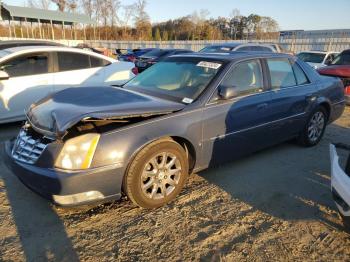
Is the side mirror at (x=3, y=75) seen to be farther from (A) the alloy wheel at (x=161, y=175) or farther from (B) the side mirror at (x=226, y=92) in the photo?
(B) the side mirror at (x=226, y=92)

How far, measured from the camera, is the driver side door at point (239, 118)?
11.8 feet

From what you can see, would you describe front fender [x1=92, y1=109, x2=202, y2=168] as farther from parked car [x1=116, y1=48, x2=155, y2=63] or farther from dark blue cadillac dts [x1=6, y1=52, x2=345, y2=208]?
parked car [x1=116, y1=48, x2=155, y2=63]

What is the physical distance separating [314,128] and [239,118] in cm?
205

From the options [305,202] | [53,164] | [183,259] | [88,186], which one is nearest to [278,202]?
[305,202]

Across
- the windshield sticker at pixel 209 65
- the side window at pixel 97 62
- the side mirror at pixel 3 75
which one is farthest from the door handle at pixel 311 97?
the side mirror at pixel 3 75

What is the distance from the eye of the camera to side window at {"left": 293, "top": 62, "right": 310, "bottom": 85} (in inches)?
190

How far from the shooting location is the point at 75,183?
106 inches

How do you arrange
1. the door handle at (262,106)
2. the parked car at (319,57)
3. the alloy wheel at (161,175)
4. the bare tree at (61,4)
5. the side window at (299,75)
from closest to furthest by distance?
the alloy wheel at (161,175) < the door handle at (262,106) < the side window at (299,75) < the parked car at (319,57) < the bare tree at (61,4)

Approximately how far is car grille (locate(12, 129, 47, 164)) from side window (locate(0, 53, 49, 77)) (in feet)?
9.59

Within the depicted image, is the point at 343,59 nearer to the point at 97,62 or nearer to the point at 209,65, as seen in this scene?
the point at 97,62

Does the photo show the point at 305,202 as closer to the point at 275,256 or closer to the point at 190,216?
the point at 275,256

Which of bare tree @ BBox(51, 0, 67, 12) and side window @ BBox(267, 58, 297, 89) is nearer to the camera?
side window @ BBox(267, 58, 297, 89)

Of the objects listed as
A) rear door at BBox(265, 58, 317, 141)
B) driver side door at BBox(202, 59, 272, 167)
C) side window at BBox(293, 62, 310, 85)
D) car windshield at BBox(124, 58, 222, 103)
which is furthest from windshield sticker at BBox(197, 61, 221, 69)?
side window at BBox(293, 62, 310, 85)

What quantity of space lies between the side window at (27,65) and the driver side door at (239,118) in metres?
3.88
